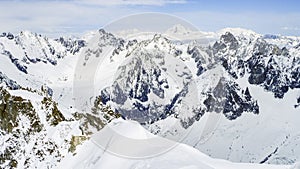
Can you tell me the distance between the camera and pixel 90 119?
183 feet

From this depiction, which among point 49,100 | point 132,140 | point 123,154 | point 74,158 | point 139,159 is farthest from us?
point 49,100

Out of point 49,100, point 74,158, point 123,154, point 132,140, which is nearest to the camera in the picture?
point 123,154

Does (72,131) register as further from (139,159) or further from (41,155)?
(139,159)

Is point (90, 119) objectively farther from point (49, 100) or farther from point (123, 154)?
point (123, 154)

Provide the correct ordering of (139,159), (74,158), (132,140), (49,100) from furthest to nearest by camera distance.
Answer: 1. (49,100)
2. (74,158)
3. (132,140)
4. (139,159)

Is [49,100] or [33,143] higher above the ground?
[49,100]

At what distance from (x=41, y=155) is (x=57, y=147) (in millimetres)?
2003

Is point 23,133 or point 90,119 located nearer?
point 23,133

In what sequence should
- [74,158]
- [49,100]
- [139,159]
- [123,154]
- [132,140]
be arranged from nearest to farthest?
[139,159] < [123,154] < [132,140] < [74,158] < [49,100]

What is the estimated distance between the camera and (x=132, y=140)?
4422 cm

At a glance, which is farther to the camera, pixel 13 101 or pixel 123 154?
pixel 13 101

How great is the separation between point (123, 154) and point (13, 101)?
56.4 ft

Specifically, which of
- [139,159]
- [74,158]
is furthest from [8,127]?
[139,159]

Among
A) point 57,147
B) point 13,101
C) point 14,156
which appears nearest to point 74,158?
point 57,147
